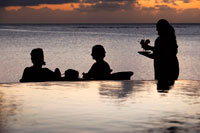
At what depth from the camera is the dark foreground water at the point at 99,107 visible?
2.84 m

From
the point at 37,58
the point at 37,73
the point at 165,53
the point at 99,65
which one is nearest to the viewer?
the point at 37,73

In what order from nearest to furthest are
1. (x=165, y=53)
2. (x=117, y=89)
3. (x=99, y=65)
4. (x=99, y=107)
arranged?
(x=99, y=107)
(x=117, y=89)
(x=99, y=65)
(x=165, y=53)

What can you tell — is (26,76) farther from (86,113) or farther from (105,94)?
(86,113)

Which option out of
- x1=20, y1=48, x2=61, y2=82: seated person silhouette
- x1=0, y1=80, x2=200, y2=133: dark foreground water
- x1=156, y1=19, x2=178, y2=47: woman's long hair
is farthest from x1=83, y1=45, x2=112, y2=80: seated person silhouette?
x1=0, y1=80, x2=200, y2=133: dark foreground water

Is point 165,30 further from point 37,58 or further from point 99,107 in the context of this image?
point 99,107

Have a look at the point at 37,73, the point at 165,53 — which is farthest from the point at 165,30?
the point at 37,73

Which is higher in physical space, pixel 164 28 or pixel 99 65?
pixel 164 28

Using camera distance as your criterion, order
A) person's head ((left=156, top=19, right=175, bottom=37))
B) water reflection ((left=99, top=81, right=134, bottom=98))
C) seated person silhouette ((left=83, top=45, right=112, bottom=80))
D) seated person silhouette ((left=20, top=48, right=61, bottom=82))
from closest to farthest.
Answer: water reflection ((left=99, top=81, right=134, bottom=98))
seated person silhouette ((left=20, top=48, right=61, bottom=82))
seated person silhouette ((left=83, top=45, right=112, bottom=80))
person's head ((left=156, top=19, right=175, bottom=37))

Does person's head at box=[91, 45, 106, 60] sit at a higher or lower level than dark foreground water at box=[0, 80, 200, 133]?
higher

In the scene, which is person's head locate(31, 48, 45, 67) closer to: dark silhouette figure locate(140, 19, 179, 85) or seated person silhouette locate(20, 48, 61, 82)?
seated person silhouette locate(20, 48, 61, 82)

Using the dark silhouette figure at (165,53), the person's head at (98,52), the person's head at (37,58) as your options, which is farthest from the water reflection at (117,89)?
the person's head at (98,52)

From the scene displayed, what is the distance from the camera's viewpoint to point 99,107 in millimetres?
3400

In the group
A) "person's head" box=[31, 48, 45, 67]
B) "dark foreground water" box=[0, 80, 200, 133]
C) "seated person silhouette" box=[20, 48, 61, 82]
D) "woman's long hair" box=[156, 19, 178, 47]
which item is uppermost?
"woman's long hair" box=[156, 19, 178, 47]

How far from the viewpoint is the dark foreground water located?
284cm
